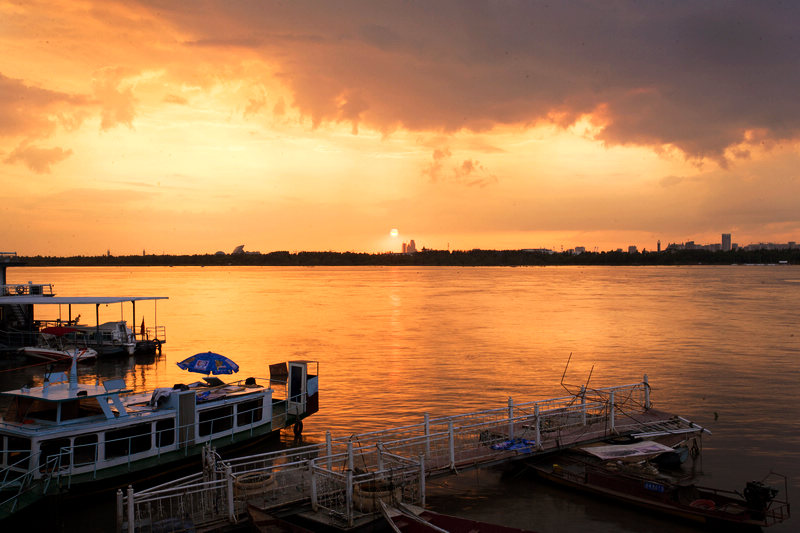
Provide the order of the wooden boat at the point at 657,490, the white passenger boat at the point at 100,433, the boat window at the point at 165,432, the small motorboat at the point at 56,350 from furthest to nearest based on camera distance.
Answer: the small motorboat at the point at 56,350, the boat window at the point at 165,432, the white passenger boat at the point at 100,433, the wooden boat at the point at 657,490

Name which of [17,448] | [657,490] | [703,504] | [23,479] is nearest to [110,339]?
[17,448]

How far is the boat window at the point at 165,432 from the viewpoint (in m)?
20.5

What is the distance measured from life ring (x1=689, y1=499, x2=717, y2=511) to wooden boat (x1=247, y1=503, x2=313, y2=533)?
11131 mm

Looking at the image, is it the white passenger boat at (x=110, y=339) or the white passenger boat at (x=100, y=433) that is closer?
the white passenger boat at (x=100, y=433)

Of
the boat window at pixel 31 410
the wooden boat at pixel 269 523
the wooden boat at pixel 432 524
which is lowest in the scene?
the wooden boat at pixel 432 524

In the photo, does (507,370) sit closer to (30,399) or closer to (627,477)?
(627,477)

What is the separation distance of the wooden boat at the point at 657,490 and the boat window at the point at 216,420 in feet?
36.1

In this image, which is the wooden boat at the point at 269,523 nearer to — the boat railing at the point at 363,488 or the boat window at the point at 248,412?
the boat railing at the point at 363,488

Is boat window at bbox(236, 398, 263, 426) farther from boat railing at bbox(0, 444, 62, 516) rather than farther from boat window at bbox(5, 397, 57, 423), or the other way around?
boat railing at bbox(0, 444, 62, 516)

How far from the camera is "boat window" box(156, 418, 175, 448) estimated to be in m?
20.5

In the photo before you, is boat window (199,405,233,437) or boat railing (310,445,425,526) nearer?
boat railing (310,445,425,526)

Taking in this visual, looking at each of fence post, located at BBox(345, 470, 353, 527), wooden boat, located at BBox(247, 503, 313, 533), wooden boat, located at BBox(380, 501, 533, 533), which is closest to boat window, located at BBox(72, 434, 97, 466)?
wooden boat, located at BBox(247, 503, 313, 533)

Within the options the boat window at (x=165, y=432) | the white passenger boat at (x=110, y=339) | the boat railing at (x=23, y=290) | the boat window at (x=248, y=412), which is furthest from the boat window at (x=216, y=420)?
the boat railing at (x=23, y=290)

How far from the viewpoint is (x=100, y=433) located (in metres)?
19.0
